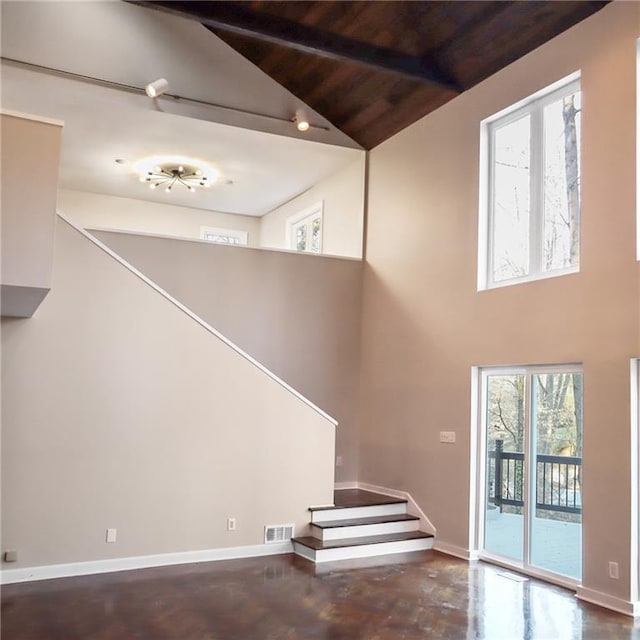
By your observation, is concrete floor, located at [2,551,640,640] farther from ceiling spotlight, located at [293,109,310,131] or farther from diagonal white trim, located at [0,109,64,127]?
ceiling spotlight, located at [293,109,310,131]

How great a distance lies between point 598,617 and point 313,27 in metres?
5.97

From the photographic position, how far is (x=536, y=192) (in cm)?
638

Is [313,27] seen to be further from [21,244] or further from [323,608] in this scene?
[323,608]

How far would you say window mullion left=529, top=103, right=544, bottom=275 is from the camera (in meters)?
6.31

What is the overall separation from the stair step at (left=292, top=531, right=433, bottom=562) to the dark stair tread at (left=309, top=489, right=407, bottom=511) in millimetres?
380

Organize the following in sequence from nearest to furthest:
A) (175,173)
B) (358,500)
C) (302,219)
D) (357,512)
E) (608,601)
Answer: (608,601) < (357,512) < (358,500) < (175,173) < (302,219)

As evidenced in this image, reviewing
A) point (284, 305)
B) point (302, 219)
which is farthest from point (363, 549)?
point (302, 219)

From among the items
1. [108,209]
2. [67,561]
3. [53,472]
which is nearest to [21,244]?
[53,472]

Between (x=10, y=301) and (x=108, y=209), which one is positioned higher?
(x=108, y=209)

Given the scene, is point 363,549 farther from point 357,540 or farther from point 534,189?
point 534,189

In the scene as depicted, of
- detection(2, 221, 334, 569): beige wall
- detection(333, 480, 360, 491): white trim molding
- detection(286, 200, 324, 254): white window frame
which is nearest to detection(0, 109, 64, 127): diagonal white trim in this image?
detection(2, 221, 334, 569): beige wall

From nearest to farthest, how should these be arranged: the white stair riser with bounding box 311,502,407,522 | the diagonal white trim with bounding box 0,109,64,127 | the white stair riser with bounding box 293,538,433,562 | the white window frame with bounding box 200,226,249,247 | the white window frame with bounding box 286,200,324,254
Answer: the diagonal white trim with bounding box 0,109,64,127 < the white stair riser with bounding box 293,538,433,562 < the white stair riser with bounding box 311,502,407,522 < the white window frame with bounding box 286,200,324,254 < the white window frame with bounding box 200,226,249,247

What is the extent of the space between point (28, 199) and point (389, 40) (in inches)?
166

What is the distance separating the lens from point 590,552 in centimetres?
539
